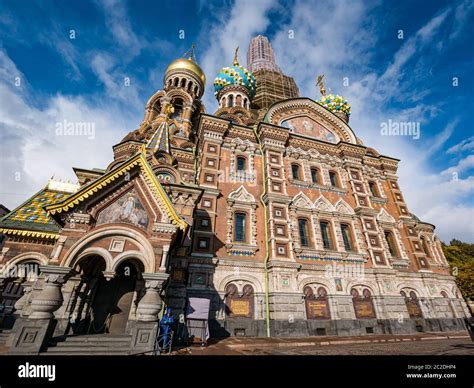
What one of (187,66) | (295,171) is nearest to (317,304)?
(295,171)

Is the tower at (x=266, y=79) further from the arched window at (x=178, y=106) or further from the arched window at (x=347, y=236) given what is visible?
the arched window at (x=347, y=236)

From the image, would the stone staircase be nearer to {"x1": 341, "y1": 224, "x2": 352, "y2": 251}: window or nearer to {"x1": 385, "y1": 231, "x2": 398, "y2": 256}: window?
{"x1": 341, "y1": 224, "x2": 352, "y2": 251}: window

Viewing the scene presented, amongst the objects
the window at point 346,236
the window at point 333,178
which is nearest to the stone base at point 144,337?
the window at point 346,236

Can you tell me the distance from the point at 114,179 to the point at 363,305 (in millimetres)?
14082

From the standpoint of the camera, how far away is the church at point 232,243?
7188mm

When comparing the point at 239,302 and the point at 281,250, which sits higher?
the point at 281,250

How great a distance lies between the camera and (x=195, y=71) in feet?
89.7

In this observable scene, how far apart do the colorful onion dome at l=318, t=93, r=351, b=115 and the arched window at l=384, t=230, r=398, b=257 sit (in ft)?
48.2

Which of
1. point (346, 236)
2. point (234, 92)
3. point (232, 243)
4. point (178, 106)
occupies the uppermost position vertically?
point (234, 92)

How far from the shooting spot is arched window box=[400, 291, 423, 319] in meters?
13.9

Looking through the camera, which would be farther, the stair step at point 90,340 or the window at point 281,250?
the window at point 281,250

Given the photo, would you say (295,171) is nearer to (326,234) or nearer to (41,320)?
(326,234)

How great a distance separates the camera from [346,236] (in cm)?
1518

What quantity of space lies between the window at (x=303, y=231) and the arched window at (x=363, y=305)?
364 centimetres
